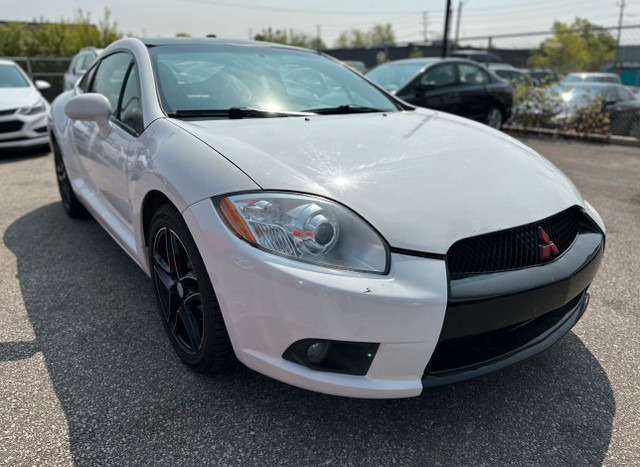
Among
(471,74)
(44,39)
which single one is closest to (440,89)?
(471,74)

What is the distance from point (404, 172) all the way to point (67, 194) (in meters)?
3.25

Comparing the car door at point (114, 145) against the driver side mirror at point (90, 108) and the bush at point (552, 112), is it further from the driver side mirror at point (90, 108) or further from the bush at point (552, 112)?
the bush at point (552, 112)

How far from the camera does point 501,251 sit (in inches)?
69.8

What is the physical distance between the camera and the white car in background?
6.92 meters

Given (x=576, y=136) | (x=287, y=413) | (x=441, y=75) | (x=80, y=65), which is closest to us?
(x=287, y=413)

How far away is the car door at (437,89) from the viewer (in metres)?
7.84

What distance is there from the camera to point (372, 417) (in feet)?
6.36

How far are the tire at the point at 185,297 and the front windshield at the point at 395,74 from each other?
633 centimetres

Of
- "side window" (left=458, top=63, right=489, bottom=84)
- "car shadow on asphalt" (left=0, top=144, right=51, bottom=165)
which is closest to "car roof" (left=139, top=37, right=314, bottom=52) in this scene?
"car shadow on asphalt" (left=0, top=144, right=51, bottom=165)

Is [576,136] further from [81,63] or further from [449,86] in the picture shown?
[81,63]

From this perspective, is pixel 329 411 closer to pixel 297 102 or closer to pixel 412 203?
pixel 412 203

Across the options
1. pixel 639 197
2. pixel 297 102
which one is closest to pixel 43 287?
pixel 297 102

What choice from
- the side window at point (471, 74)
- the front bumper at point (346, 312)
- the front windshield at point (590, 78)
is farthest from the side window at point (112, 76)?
the front windshield at point (590, 78)

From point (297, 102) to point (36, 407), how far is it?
1.86 meters
